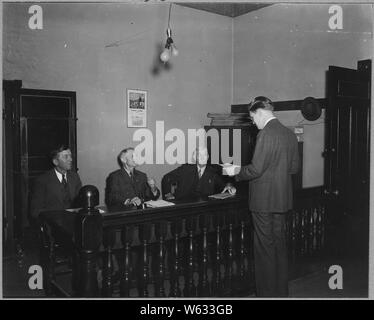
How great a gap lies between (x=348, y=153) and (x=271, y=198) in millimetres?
1915

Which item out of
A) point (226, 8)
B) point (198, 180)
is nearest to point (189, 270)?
point (198, 180)

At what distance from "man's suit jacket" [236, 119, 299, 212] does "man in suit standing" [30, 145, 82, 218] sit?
2.17 metres

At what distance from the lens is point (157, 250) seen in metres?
2.61

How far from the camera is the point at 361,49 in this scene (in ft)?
15.0

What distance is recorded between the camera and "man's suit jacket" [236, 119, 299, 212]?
2670 millimetres

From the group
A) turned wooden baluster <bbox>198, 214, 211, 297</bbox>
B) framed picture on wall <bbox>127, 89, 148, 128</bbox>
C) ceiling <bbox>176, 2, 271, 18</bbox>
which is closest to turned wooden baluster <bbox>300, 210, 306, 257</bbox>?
turned wooden baluster <bbox>198, 214, 211, 297</bbox>

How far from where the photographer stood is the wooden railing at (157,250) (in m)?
2.25

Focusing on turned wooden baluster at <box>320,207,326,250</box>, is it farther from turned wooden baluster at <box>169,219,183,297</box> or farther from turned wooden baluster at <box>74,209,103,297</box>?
turned wooden baluster at <box>74,209,103,297</box>

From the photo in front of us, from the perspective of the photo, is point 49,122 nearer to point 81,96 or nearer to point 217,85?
point 81,96

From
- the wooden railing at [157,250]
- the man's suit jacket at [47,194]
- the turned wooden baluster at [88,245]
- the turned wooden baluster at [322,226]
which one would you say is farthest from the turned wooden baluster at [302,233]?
the man's suit jacket at [47,194]

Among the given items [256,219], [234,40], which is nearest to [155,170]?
[234,40]

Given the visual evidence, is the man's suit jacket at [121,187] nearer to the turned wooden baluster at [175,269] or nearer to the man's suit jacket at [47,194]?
→ the man's suit jacket at [47,194]
